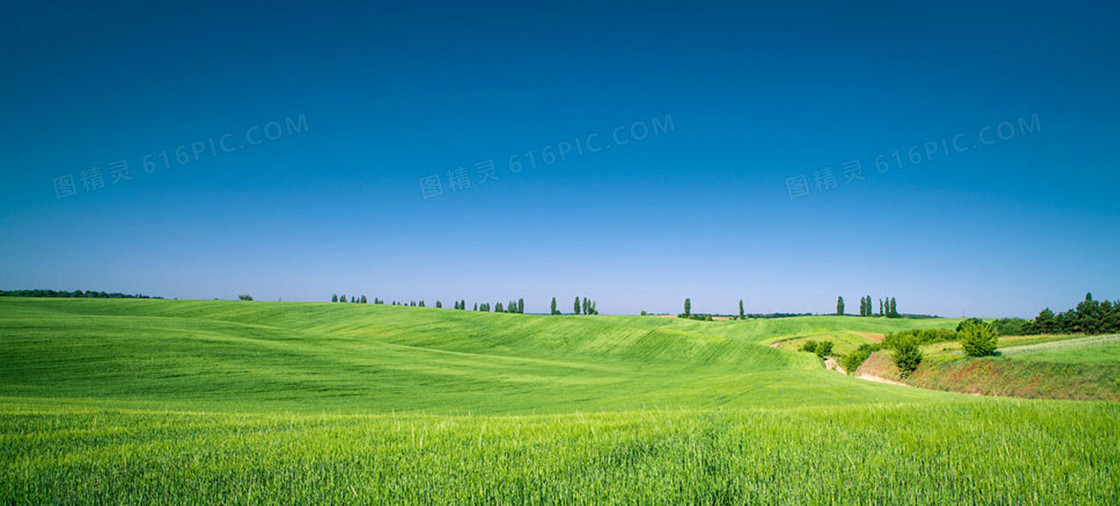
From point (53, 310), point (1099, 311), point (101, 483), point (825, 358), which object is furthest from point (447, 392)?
point (53, 310)

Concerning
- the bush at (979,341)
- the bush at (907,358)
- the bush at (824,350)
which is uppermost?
the bush at (979,341)

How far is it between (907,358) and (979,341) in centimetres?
493

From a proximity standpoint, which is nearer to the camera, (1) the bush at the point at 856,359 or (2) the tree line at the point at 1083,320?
(2) the tree line at the point at 1083,320

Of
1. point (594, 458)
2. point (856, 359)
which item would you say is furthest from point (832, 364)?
point (594, 458)

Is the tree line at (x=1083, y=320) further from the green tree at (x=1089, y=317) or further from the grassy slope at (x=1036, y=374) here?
the grassy slope at (x=1036, y=374)

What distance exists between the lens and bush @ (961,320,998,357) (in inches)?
1341

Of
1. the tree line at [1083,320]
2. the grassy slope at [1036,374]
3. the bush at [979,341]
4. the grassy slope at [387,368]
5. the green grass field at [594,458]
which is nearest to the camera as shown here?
the green grass field at [594,458]

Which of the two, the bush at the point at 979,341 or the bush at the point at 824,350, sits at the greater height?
the bush at the point at 979,341

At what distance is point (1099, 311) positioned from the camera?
4441 centimetres

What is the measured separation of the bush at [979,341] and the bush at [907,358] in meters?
3.20

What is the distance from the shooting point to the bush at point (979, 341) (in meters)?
34.1

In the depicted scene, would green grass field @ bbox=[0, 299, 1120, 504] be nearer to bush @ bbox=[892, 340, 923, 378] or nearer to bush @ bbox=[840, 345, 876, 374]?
bush @ bbox=[892, 340, 923, 378]

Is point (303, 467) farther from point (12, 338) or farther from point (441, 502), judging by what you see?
point (12, 338)

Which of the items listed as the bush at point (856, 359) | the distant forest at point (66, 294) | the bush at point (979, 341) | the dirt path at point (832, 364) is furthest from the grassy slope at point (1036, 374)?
the distant forest at point (66, 294)
